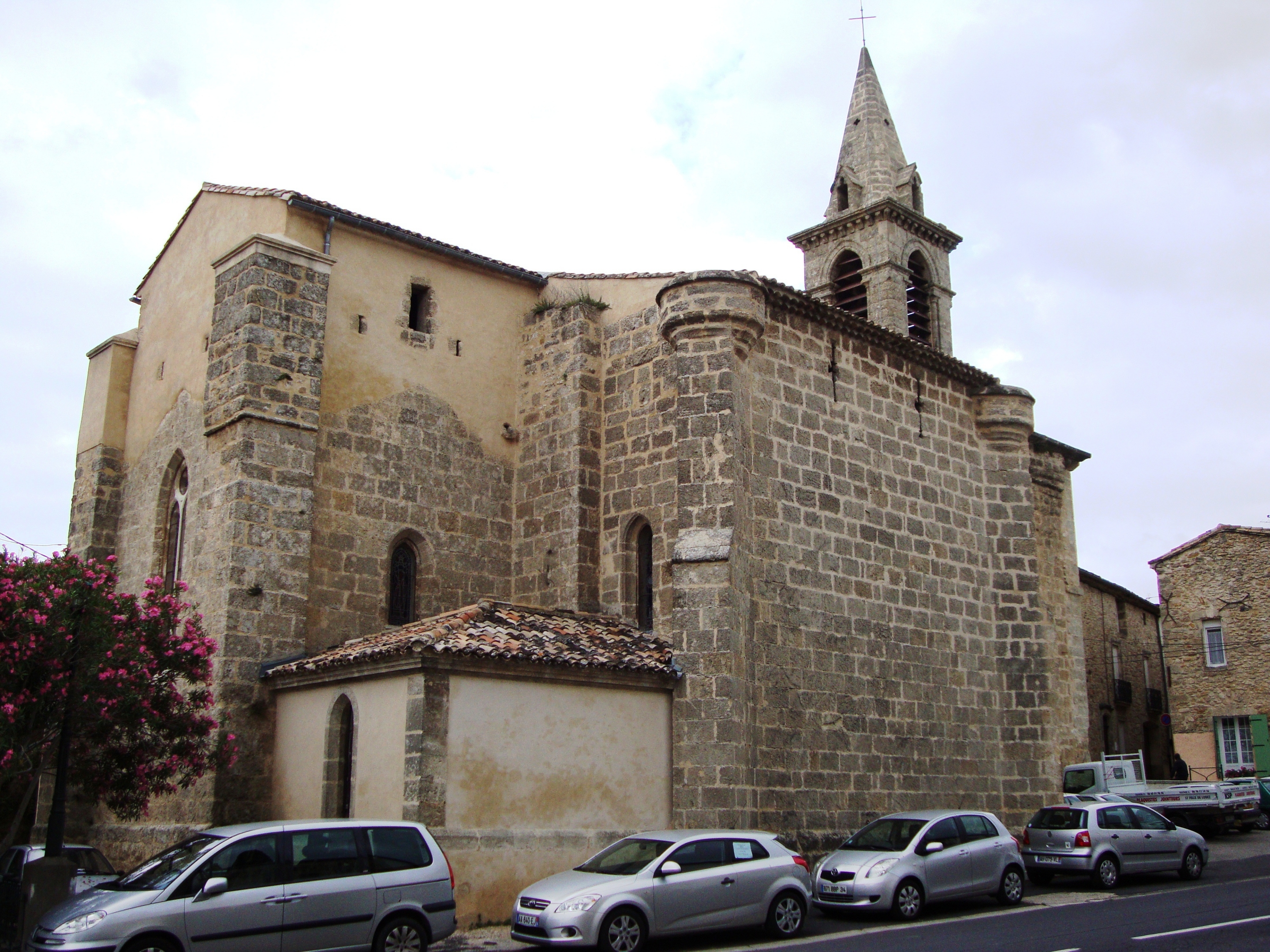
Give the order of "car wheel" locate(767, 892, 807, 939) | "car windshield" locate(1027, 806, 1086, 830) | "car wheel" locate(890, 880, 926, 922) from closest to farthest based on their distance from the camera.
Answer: "car wheel" locate(767, 892, 807, 939), "car wheel" locate(890, 880, 926, 922), "car windshield" locate(1027, 806, 1086, 830)

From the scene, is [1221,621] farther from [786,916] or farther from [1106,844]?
[786,916]

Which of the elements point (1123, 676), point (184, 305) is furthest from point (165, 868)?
point (1123, 676)

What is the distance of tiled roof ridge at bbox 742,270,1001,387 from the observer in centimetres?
1709

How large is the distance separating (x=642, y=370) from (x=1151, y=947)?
34.9ft

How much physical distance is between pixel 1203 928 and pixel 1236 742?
74.8 feet

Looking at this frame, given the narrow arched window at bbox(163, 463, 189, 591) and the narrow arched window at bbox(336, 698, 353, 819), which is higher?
the narrow arched window at bbox(163, 463, 189, 591)

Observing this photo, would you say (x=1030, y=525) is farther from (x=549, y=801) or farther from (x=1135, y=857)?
(x=549, y=801)

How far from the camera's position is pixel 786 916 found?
39.2 feet

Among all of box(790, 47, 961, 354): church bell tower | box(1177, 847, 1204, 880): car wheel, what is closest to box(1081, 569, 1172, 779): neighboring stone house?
box(790, 47, 961, 354): church bell tower

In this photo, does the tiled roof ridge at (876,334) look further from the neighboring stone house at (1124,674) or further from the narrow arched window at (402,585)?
the neighboring stone house at (1124,674)

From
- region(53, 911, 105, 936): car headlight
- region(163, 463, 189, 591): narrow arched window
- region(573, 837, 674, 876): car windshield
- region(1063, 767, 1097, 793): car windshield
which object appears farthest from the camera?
region(1063, 767, 1097, 793): car windshield

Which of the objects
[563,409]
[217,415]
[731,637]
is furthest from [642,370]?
[217,415]

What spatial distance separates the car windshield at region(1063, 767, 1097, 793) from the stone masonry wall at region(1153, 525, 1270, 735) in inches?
427

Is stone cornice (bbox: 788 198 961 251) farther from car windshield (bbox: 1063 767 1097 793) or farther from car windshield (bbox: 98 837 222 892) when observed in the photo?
car windshield (bbox: 98 837 222 892)
